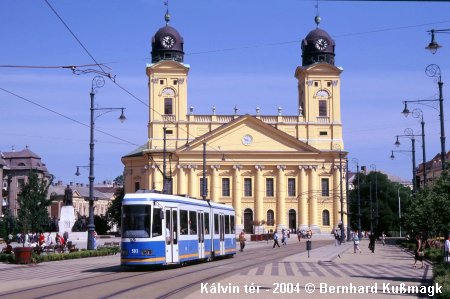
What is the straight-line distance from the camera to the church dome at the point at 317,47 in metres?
98.5

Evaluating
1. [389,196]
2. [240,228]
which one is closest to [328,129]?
[240,228]

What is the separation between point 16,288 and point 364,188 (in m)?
106

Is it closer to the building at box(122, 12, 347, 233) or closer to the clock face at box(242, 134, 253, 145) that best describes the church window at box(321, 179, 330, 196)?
the building at box(122, 12, 347, 233)

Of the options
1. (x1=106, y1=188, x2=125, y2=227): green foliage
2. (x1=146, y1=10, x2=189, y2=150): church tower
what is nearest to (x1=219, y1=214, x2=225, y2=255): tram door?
(x1=146, y1=10, x2=189, y2=150): church tower

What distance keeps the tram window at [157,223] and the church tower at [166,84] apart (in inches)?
2764

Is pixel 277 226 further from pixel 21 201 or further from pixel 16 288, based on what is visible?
pixel 16 288

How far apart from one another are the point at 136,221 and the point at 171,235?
1.54 m

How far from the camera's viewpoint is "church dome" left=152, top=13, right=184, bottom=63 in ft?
316

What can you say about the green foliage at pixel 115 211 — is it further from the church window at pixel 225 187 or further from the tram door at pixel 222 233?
the tram door at pixel 222 233

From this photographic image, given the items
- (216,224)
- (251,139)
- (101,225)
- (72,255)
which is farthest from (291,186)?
→ (216,224)

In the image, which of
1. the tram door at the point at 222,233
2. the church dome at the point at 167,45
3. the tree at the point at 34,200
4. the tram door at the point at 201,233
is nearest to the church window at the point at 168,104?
the church dome at the point at 167,45

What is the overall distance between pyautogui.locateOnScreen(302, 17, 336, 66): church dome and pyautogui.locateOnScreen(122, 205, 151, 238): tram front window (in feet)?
247

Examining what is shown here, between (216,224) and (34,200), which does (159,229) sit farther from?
(34,200)

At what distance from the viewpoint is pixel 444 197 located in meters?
26.1
